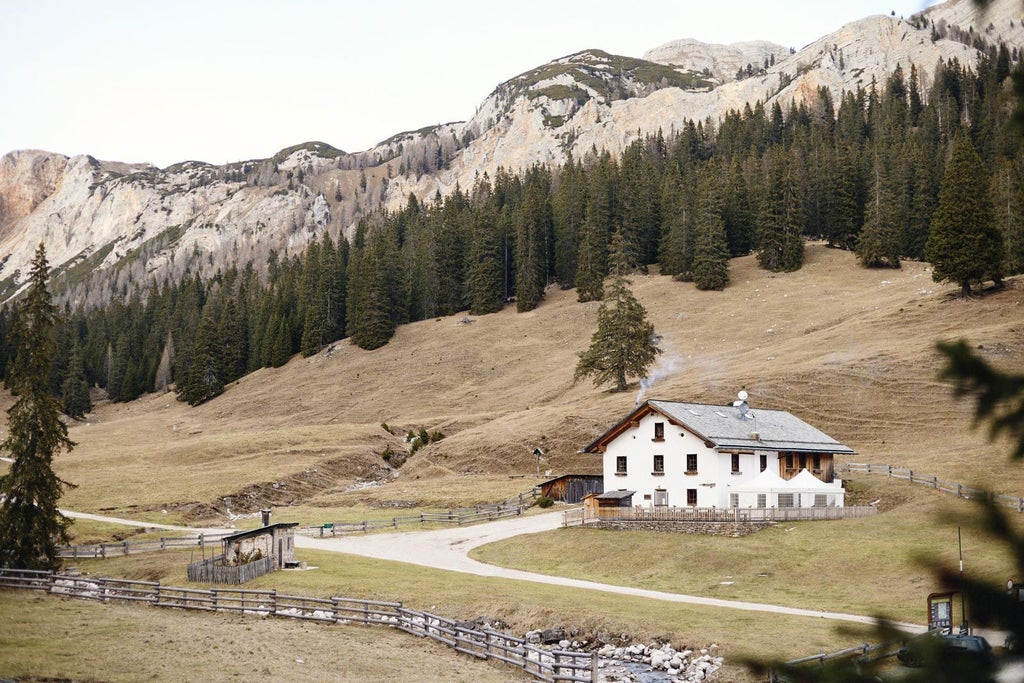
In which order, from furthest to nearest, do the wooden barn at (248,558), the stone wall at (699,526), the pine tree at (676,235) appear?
the pine tree at (676,235)
the stone wall at (699,526)
the wooden barn at (248,558)

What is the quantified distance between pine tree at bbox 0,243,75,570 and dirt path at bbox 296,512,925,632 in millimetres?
14628

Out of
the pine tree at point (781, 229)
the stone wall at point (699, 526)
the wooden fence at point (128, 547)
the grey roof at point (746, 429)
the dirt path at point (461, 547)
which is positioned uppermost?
the pine tree at point (781, 229)

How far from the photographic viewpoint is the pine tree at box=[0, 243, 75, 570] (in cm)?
4809

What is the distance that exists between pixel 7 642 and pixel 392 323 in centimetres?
11160

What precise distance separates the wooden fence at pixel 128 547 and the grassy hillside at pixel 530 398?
43.4 feet

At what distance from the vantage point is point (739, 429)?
60.5 metres

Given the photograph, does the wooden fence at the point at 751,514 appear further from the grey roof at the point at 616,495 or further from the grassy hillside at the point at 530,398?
the grassy hillside at the point at 530,398

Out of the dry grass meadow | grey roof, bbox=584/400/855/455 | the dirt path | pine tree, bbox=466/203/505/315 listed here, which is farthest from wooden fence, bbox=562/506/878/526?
pine tree, bbox=466/203/505/315

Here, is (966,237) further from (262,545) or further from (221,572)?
(221,572)

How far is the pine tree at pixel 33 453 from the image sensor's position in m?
48.1

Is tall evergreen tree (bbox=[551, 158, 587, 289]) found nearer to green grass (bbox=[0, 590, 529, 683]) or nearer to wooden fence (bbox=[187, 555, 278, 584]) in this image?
wooden fence (bbox=[187, 555, 278, 584])

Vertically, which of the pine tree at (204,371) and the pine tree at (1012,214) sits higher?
the pine tree at (1012,214)

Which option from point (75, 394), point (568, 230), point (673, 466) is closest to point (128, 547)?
point (673, 466)

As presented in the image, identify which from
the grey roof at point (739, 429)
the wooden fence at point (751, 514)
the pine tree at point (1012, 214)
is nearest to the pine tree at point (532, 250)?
the pine tree at point (1012, 214)
